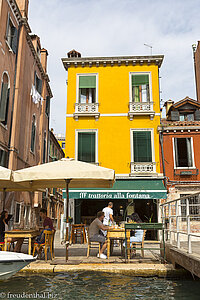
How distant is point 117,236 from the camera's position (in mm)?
7914

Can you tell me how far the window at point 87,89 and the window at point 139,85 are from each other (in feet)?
7.83

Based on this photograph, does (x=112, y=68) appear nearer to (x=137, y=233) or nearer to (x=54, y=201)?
(x=137, y=233)

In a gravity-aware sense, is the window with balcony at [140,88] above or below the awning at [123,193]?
above

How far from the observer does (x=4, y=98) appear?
13.5m

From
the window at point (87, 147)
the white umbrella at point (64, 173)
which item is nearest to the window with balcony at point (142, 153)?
the window at point (87, 147)

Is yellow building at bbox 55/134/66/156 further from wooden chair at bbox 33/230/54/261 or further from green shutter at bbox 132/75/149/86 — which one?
wooden chair at bbox 33/230/54/261

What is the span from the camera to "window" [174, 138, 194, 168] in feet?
54.5

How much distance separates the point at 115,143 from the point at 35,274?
11108 millimetres

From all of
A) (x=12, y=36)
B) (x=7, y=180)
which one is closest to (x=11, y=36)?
(x=12, y=36)

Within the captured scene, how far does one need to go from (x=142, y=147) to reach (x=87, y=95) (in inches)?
188

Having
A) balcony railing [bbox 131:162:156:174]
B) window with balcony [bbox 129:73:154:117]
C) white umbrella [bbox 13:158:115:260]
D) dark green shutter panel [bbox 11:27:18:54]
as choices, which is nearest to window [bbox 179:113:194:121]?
window with balcony [bbox 129:73:154:117]

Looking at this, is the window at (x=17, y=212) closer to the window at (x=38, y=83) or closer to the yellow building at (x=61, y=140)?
the window at (x=38, y=83)

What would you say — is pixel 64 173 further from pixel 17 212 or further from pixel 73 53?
pixel 73 53

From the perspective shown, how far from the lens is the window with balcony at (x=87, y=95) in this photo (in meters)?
17.2
